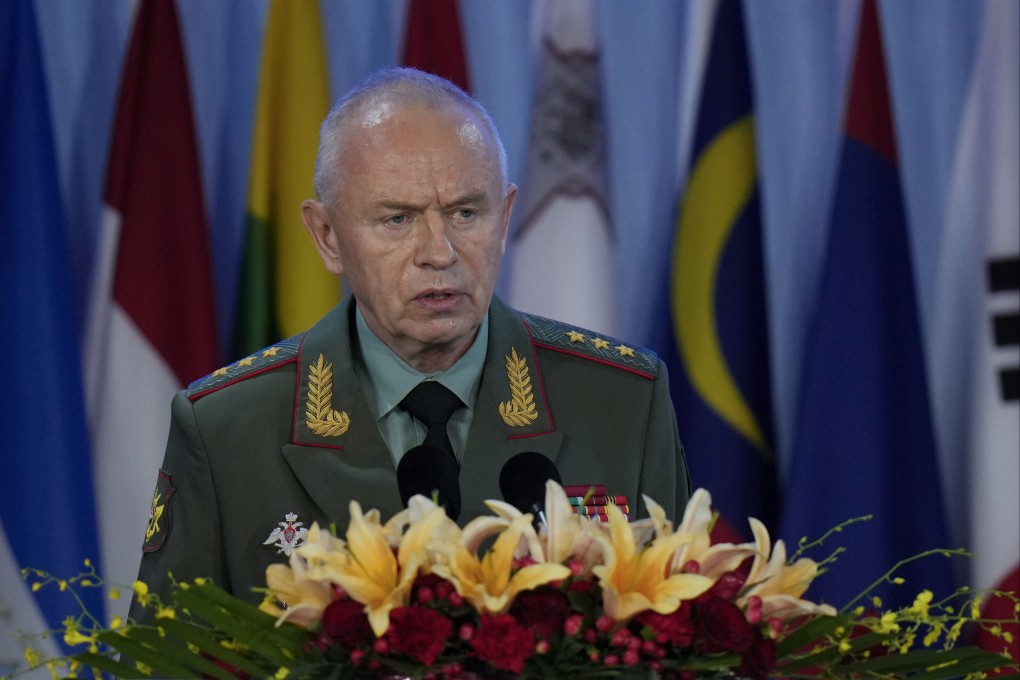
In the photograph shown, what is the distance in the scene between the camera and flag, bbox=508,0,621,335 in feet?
10.4

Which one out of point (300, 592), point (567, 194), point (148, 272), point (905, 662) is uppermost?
point (567, 194)

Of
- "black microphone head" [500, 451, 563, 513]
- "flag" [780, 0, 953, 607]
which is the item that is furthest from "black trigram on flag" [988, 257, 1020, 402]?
"black microphone head" [500, 451, 563, 513]

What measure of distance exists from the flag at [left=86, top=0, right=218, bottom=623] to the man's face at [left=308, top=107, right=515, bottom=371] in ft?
4.43

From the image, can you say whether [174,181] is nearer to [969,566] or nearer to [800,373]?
[800,373]

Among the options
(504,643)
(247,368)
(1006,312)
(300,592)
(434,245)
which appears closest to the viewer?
(504,643)

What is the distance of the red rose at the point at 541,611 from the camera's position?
1122mm

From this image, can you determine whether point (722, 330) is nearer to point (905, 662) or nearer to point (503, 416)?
point (503, 416)

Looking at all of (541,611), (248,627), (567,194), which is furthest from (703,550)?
(567,194)

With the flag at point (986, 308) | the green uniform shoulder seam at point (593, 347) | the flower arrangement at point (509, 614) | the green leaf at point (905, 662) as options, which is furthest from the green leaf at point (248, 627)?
the flag at point (986, 308)

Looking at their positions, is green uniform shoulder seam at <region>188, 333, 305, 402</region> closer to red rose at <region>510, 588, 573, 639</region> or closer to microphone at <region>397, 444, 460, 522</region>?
microphone at <region>397, 444, 460, 522</region>

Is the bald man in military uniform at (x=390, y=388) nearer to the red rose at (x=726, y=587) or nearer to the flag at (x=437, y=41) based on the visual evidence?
the red rose at (x=726, y=587)

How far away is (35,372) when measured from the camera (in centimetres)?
304

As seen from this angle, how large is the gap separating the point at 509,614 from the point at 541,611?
27mm

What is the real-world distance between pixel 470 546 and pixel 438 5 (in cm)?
224
